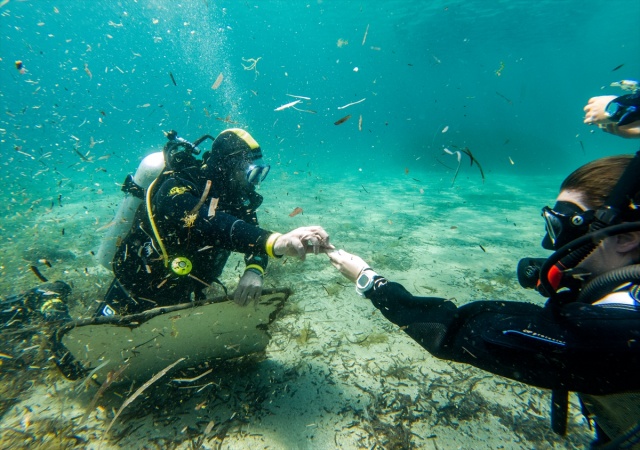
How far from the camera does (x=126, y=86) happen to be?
450ft

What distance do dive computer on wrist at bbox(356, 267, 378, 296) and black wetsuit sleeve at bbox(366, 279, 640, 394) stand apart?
457 millimetres

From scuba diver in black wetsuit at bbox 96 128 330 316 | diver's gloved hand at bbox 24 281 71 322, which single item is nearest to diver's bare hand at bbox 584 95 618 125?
scuba diver in black wetsuit at bbox 96 128 330 316

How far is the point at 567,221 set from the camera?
65.6 inches

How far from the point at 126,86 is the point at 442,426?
597 feet

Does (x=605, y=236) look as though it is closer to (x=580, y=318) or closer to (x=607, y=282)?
(x=607, y=282)

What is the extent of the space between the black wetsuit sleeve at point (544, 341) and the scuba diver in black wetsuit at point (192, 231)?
154 centimetres

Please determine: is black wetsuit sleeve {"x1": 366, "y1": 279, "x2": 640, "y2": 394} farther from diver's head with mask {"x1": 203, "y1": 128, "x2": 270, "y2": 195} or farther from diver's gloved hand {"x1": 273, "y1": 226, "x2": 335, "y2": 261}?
diver's head with mask {"x1": 203, "y1": 128, "x2": 270, "y2": 195}

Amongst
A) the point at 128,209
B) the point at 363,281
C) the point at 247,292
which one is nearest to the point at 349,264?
the point at 363,281

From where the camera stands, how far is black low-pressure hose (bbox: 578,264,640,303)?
1301mm

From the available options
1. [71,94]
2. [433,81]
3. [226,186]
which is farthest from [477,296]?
[71,94]

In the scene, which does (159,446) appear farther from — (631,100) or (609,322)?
(631,100)

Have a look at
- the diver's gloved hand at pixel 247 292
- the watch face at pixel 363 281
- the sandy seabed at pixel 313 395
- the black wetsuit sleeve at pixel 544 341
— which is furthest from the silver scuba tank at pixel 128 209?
the black wetsuit sleeve at pixel 544 341

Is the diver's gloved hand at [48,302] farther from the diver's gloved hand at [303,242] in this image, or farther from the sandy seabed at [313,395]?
the diver's gloved hand at [303,242]

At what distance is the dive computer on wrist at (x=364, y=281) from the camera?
224 centimetres
